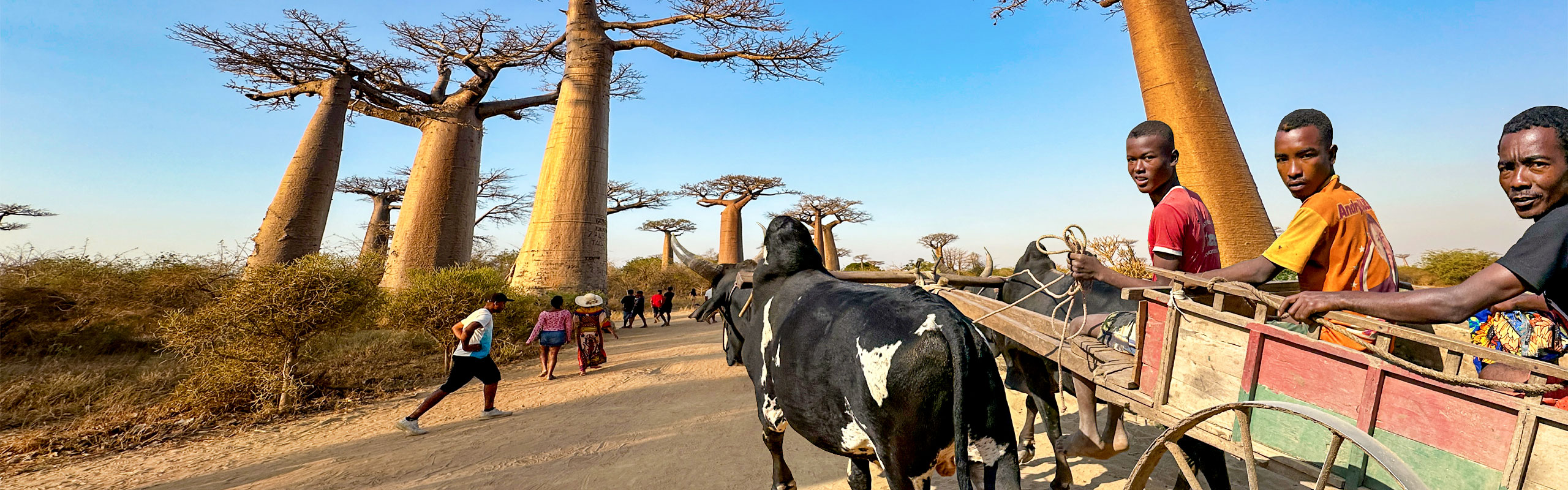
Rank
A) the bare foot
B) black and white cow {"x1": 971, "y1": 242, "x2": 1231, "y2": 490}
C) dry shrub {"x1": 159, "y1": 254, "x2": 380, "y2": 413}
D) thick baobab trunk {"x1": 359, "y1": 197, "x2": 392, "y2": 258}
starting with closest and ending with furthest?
the bare foot → black and white cow {"x1": 971, "y1": 242, "x2": 1231, "y2": 490} → dry shrub {"x1": 159, "y1": 254, "x2": 380, "y2": 413} → thick baobab trunk {"x1": 359, "y1": 197, "x2": 392, "y2": 258}

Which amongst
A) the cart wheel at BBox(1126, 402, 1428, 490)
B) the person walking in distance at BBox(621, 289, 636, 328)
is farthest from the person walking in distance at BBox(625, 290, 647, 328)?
the cart wheel at BBox(1126, 402, 1428, 490)

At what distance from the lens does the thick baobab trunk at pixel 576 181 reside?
11.5 meters

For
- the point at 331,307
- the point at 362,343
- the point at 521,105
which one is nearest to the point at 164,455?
the point at 331,307

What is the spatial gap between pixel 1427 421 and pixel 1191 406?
1.93 ft

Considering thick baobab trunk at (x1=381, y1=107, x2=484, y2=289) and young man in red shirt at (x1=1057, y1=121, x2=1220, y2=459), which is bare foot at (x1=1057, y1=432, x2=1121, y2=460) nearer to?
young man in red shirt at (x1=1057, y1=121, x2=1220, y2=459)

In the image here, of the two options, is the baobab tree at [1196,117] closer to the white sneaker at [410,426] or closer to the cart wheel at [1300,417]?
the cart wheel at [1300,417]

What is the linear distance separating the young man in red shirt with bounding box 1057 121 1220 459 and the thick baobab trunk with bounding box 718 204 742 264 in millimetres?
23699

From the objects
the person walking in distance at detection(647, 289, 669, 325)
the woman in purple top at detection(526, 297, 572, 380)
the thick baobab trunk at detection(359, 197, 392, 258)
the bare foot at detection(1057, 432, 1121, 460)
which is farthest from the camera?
the thick baobab trunk at detection(359, 197, 392, 258)

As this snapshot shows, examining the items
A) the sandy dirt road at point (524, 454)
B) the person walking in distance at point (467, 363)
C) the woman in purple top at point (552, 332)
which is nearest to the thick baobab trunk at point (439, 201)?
the woman in purple top at point (552, 332)

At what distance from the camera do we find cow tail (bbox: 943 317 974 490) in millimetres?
1928

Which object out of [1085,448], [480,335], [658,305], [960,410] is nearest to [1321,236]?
[960,410]

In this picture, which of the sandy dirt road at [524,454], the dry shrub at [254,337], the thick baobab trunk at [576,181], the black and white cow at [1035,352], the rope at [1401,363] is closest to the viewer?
the rope at [1401,363]

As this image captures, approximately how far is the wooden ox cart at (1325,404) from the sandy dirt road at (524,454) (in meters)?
1.96

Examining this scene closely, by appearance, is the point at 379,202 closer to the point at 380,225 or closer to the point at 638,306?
the point at 380,225
